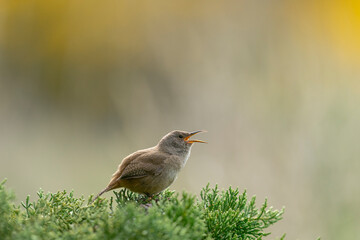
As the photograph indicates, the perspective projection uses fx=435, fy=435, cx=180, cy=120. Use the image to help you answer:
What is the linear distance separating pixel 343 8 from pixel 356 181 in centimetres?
216

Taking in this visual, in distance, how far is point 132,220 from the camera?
1021 mm

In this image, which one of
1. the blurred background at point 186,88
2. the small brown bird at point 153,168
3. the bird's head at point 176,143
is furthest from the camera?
the blurred background at point 186,88

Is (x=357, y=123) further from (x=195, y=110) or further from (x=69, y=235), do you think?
(x=69, y=235)

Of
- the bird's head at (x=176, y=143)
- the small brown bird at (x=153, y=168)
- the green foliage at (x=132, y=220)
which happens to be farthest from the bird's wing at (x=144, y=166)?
the green foliage at (x=132, y=220)

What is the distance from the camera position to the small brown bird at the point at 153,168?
2.36 meters

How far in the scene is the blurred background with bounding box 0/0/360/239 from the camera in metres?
5.09

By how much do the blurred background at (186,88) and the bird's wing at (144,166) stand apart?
8.00 feet

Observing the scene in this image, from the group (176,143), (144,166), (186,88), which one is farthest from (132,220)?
(186,88)

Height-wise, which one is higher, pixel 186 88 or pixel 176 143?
pixel 186 88

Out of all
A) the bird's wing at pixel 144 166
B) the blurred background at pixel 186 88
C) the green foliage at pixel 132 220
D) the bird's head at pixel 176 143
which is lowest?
the green foliage at pixel 132 220

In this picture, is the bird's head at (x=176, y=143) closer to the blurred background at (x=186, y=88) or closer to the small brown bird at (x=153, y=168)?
the small brown bird at (x=153, y=168)

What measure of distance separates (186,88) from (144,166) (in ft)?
10.1

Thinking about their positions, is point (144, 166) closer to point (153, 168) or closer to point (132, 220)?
point (153, 168)

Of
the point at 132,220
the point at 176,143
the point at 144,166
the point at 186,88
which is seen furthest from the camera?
the point at 186,88
